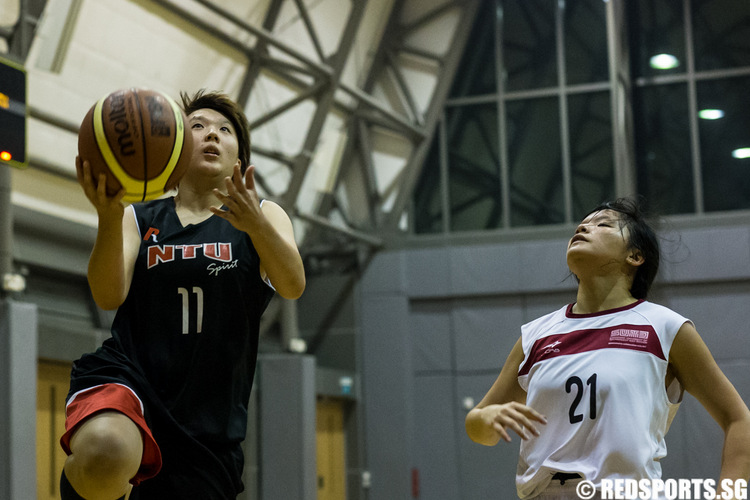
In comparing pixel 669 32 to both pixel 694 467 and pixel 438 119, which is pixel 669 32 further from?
pixel 694 467

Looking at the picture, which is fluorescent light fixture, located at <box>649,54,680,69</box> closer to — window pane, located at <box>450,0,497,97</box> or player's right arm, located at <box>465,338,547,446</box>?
window pane, located at <box>450,0,497,97</box>

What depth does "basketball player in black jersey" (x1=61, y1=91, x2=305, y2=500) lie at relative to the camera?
263cm

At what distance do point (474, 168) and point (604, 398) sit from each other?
11.6 metres

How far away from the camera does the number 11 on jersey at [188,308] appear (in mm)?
2805

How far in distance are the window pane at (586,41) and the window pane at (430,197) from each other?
2327 millimetres

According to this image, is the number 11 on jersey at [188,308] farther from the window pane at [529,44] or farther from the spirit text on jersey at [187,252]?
the window pane at [529,44]

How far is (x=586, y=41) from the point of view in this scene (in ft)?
46.1

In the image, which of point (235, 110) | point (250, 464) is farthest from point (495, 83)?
point (235, 110)

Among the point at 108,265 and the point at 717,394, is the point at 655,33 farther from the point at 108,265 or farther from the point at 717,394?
the point at 108,265

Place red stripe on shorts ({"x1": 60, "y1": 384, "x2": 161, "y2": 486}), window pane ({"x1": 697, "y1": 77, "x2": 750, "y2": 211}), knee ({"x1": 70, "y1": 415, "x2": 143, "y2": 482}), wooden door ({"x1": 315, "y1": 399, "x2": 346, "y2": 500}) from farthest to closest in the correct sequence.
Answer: wooden door ({"x1": 315, "y1": 399, "x2": 346, "y2": 500}) < window pane ({"x1": 697, "y1": 77, "x2": 750, "y2": 211}) < red stripe on shorts ({"x1": 60, "y1": 384, "x2": 161, "y2": 486}) < knee ({"x1": 70, "y1": 415, "x2": 143, "y2": 482})

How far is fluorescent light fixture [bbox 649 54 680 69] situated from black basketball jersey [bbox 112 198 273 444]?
39.9 ft

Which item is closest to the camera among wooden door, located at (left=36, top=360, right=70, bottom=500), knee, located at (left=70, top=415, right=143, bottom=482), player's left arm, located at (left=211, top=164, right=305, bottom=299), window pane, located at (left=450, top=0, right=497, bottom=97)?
knee, located at (left=70, top=415, right=143, bottom=482)

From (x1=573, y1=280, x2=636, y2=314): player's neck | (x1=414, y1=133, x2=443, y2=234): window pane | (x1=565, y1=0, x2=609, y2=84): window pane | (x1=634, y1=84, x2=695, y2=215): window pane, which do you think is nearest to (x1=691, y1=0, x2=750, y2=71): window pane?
(x1=634, y1=84, x2=695, y2=215): window pane

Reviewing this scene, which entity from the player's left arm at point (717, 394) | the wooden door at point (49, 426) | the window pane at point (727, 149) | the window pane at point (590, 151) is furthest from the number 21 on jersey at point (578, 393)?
the window pane at point (727, 149)
